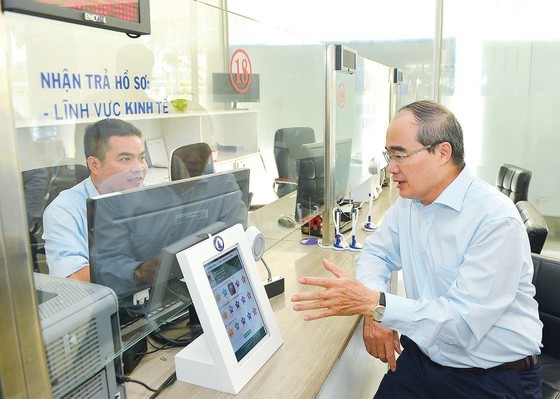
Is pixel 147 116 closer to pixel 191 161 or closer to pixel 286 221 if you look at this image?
pixel 191 161

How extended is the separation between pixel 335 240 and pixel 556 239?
10.1ft

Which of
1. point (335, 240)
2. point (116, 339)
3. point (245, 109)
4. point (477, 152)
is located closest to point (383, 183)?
point (477, 152)

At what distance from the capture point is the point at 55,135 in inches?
53.9

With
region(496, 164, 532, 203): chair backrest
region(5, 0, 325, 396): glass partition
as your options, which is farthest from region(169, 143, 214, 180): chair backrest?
region(496, 164, 532, 203): chair backrest

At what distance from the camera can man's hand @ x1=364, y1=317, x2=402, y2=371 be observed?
1.52 metres

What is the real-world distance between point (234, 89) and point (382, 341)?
3.88 feet

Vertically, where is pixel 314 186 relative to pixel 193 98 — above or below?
below

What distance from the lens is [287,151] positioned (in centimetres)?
228

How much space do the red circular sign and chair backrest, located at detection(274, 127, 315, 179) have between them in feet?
1.05

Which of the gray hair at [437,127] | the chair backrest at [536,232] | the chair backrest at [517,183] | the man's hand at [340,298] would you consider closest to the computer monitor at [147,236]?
the man's hand at [340,298]

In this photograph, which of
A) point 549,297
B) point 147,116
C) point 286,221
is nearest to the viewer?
point 147,116

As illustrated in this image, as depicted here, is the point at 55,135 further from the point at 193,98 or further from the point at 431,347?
the point at 431,347

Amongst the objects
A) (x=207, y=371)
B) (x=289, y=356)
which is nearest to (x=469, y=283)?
(x=289, y=356)

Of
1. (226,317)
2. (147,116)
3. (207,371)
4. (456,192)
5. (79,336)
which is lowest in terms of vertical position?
(207,371)
